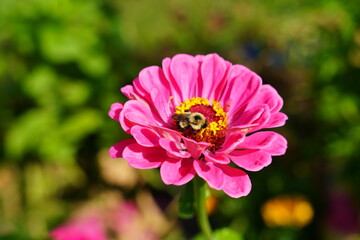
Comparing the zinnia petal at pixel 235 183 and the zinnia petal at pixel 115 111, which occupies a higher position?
the zinnia petal at pixel 115 111

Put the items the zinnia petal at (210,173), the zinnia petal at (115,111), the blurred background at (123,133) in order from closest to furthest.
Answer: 1. the zinnia petal at (210,173)
2. the zinnia petal at (115,111)
3. the blurred background at (123,133)

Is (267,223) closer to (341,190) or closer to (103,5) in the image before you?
(341,190)

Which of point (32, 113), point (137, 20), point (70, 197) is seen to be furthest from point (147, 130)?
point (137, 20)

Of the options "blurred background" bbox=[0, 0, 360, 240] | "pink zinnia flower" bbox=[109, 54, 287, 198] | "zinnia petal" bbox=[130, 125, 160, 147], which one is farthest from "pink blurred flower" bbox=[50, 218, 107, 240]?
"zinnia petal" bbox=[130, 125, 160, 147]

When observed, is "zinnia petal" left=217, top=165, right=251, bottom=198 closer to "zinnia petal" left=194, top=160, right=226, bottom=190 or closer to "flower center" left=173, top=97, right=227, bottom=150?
"zinnia petal" left=194, top=160, right=226, bottom=190

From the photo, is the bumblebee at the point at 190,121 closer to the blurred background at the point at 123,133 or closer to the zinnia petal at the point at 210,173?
the zinnia petal at the point at 210,173

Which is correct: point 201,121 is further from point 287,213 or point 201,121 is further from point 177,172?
point 287,213

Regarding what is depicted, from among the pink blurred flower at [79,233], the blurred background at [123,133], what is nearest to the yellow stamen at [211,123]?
the pink blurred flower at [79,233]
